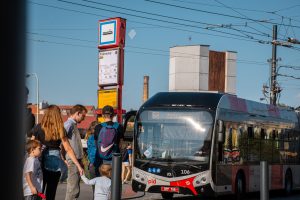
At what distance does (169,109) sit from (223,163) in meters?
1.90

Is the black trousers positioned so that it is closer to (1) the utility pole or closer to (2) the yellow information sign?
(2) the yellow information sign

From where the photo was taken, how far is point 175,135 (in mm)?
14758

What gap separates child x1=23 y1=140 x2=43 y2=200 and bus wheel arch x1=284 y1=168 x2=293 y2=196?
14.3 metres

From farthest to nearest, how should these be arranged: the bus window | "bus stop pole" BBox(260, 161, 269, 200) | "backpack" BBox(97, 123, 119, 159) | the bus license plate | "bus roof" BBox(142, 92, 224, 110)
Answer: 1. the bus window
2. "bus roof" BBox(142, 92, 224, 110)
3. the bus license plate
4. "backpack" BBox(97, 123, 119, 159)
5. "bus stop pole" BBox(260, 161, 269, 200)

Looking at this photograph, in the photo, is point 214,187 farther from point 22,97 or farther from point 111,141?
point 22,97

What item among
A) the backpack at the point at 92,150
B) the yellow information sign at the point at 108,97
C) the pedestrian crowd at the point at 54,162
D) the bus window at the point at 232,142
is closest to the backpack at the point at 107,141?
the backpack at the point at 92,150

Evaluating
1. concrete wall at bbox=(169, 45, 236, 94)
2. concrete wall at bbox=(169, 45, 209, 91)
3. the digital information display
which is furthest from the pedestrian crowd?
concrete wall at bbox=(169, 45, 209, 91)

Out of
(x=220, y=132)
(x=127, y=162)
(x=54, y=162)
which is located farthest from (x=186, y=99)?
(x=54, y=162)

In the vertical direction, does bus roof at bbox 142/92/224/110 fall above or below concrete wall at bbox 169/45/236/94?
below

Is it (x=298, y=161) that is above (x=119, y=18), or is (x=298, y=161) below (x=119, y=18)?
below

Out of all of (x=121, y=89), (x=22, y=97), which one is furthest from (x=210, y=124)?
(x=22, y=97)

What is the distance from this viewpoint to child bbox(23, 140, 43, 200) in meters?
6.86

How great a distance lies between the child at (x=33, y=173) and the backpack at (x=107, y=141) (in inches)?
94.3

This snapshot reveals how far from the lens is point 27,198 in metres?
6.86
